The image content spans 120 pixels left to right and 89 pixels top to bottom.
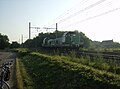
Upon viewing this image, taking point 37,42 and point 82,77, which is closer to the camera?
point 82,77

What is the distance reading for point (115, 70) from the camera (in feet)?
45.9

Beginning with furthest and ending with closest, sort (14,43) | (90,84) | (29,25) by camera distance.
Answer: (14,43)
(29,25)
(90,84)

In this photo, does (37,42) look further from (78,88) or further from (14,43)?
(78,88)

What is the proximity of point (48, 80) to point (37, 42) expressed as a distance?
81.8 m

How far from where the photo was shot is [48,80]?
15.4m

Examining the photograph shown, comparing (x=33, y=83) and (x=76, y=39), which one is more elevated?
(x=76, y=39)

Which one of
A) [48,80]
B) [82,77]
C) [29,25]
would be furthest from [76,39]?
[82,77]

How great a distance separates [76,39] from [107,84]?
3606cm

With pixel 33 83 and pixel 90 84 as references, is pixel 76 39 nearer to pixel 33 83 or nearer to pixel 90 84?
pixel 33 83

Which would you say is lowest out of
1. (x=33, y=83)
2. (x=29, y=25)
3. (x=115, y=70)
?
(x=33, y=83)

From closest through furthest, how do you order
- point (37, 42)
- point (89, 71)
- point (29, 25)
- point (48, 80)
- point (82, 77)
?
point (82, 77) → point (89, 71) → point (48, 80) → point (29, 25) → point (37, 42)

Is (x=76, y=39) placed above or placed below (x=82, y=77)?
above

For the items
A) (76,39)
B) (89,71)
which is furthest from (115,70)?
(76,39)

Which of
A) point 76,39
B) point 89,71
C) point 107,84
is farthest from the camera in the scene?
point 76,39
